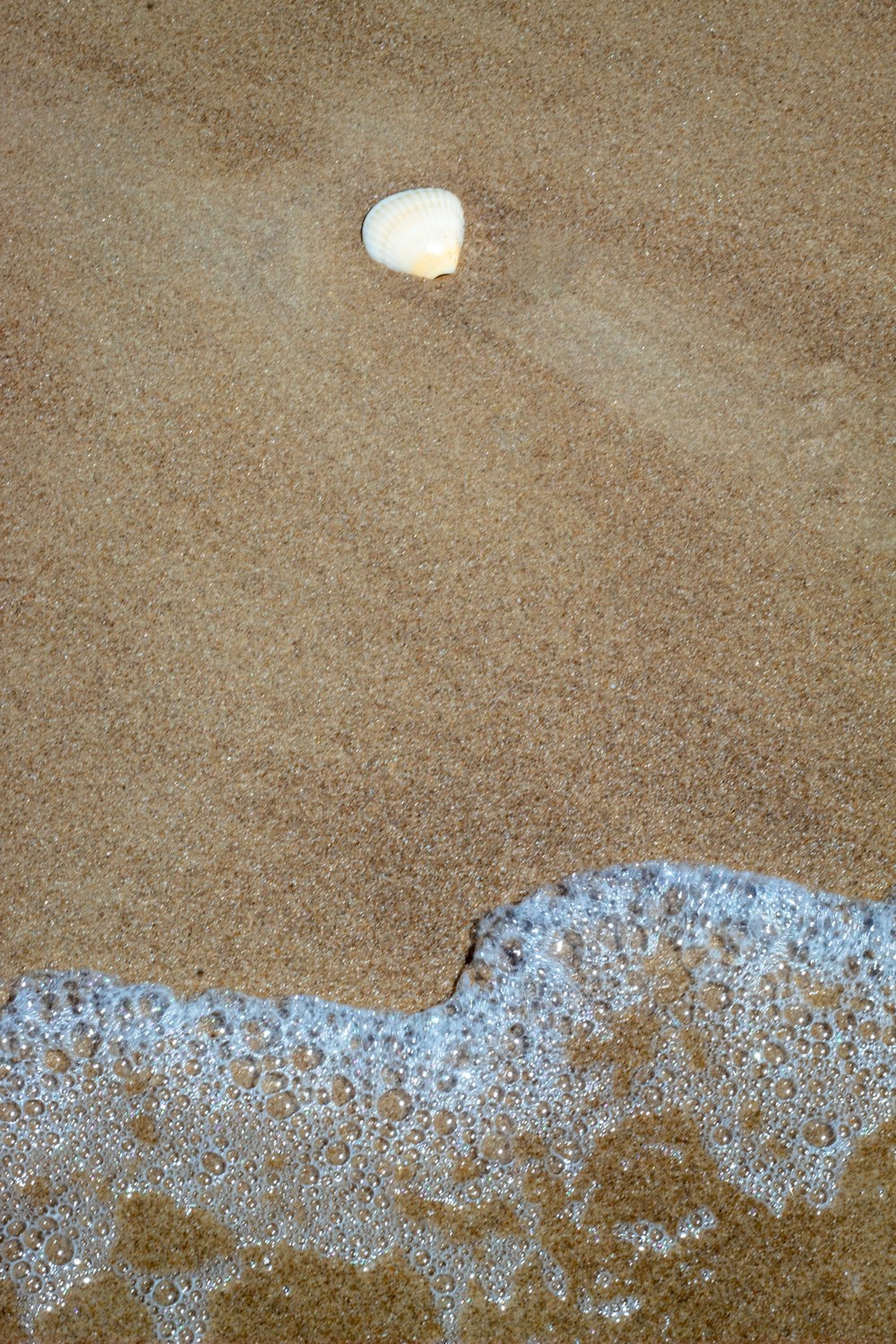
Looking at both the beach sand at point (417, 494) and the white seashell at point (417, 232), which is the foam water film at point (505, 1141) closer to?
the beach sand at point (417, 494)

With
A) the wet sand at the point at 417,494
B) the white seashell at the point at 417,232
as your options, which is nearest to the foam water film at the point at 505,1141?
the wet sand at the point at 417,494

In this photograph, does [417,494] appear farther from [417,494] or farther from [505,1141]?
[505,1141]

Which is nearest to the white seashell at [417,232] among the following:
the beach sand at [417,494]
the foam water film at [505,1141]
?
the beach sand at [417,494]

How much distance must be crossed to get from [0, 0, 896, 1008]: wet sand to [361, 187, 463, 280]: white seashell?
0.04 metres

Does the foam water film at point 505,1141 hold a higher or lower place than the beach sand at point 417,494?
lower

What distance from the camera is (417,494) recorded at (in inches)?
71.6

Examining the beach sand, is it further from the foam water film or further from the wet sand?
the foam water film

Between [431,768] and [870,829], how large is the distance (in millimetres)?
865

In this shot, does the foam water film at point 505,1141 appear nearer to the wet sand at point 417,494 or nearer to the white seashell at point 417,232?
the wet sand at point 417,494

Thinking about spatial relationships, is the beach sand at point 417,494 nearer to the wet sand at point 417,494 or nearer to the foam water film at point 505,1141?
the wet sand at point 417,494

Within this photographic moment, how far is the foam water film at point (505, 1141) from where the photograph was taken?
175 centimetres

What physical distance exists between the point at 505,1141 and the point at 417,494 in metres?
1.26

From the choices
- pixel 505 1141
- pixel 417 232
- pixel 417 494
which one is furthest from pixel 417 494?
pixel 505 1141

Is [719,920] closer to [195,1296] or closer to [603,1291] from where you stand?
[603,1291]
